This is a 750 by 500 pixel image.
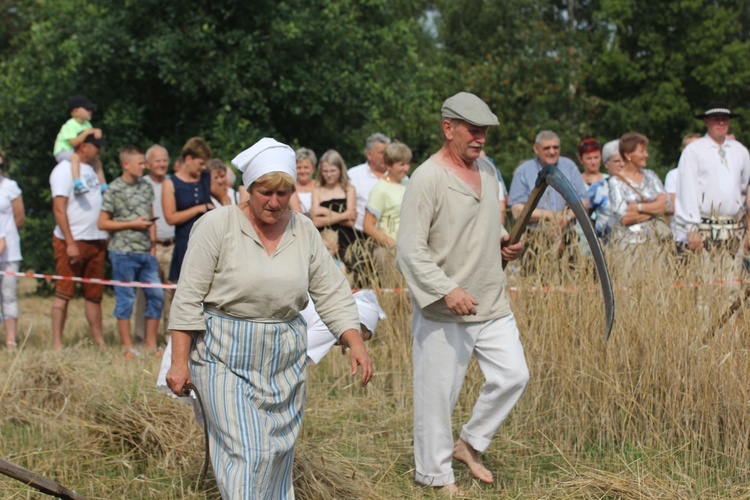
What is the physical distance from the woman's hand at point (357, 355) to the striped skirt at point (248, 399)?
0.69 feet

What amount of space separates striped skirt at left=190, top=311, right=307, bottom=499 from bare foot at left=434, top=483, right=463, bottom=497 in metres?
1.13

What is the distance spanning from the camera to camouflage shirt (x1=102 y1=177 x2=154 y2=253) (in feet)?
27.0

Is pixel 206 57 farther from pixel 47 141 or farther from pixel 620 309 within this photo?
pixel 620 309

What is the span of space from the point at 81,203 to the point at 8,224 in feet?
2.03

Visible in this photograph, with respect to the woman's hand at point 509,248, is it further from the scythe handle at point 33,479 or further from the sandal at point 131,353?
the sandal at point 131,353

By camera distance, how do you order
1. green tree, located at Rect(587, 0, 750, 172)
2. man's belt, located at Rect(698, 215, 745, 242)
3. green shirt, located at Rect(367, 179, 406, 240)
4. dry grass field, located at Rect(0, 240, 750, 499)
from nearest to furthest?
1. dry grass field, located at Rect(0, 240, 750, 499)
2. man's belt, located at Rect(698, 215, 745, 242)
3. green shirt, located at Rect(367, 179, 406, 240)
4. green tree, located at Rect(587, 0, 750, 172)

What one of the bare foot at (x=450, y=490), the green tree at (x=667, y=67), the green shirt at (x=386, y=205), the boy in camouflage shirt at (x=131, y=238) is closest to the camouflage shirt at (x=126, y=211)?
the boy in camouflage shirt at (x=131, y=238)

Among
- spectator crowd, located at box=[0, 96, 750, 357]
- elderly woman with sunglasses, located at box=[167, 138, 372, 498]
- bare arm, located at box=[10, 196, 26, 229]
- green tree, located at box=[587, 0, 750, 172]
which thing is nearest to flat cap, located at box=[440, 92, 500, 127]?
elderly woman with sunglasses, located at box=[167, 138, 372, 498]

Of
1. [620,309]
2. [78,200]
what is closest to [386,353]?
[620,309]

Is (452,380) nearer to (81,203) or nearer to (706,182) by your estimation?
(706,182)

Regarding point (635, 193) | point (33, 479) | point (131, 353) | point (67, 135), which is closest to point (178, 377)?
point (33, 479)

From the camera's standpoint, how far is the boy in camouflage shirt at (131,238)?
8.24 meters

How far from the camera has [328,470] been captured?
187 inches

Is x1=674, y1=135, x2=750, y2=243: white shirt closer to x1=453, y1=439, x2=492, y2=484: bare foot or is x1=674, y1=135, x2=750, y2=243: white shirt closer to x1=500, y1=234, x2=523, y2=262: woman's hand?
x1=500, y1=234, x2=523, y2=262: woman's hand
